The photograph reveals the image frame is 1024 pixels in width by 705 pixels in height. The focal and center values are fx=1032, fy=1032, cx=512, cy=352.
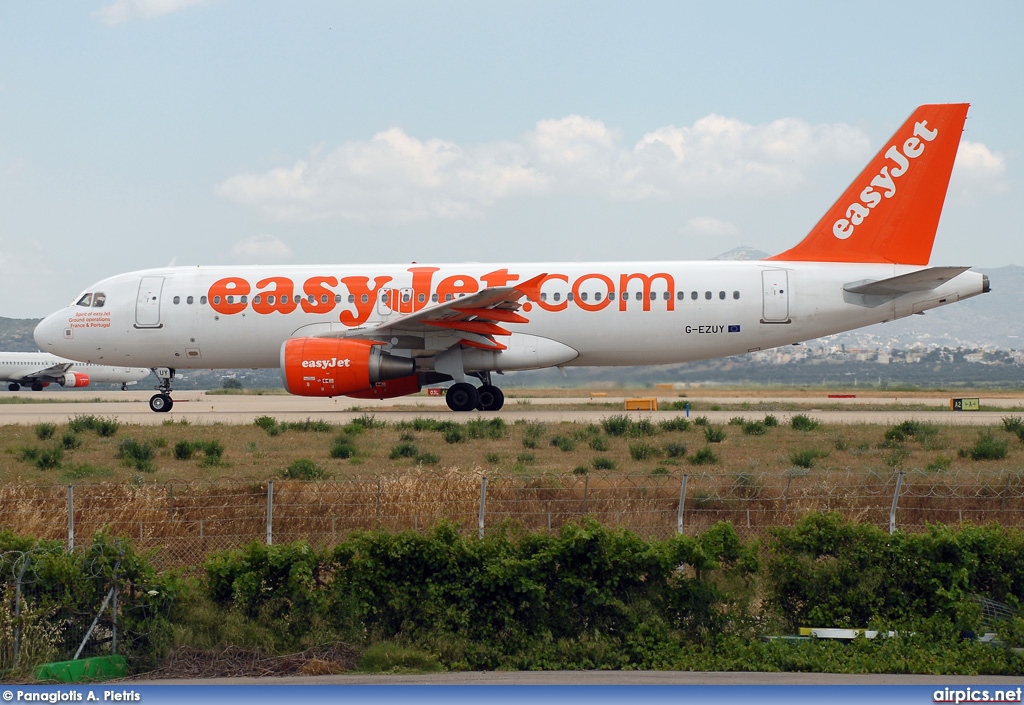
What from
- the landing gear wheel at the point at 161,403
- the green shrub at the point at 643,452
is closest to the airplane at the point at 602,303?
the landing gear wheel at the point at 161,403

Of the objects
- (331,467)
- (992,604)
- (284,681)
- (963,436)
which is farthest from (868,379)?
(284,681)

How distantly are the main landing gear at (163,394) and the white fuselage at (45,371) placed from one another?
43.1 m

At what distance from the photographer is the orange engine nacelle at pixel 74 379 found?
235 ft

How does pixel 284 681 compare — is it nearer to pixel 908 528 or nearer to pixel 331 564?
pixel 331 564

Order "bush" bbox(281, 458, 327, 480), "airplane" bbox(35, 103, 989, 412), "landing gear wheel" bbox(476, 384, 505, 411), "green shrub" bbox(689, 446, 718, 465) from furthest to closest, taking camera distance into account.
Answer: "landing gear wheel" bbox(476, 384, 505, 411), "airplane" bbox(35, 103, 989, 412), "green shrub" bbox(689, 446, 718, 465), "bush" bbox(281, 458, 327, 480)

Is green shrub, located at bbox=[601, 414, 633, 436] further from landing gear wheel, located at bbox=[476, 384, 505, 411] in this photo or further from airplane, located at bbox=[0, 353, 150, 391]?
airplane, located at bbox=[0, 353, 150, 391]

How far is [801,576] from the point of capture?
9.27 m

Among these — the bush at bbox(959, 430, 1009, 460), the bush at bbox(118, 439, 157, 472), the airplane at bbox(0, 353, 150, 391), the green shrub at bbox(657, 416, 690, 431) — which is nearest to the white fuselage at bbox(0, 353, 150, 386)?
the airplane at bbox(0, 353, 150, 391)

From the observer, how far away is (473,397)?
26.9 m

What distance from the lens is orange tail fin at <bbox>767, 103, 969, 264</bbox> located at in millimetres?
25609

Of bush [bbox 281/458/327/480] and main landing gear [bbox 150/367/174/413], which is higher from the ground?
main landing gear [bbox 150/367/174/413]

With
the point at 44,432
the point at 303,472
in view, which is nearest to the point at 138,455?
the point at 303,472

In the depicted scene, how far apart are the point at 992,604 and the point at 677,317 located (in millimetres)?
16996

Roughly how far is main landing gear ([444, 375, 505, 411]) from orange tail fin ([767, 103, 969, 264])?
31.8 ft
